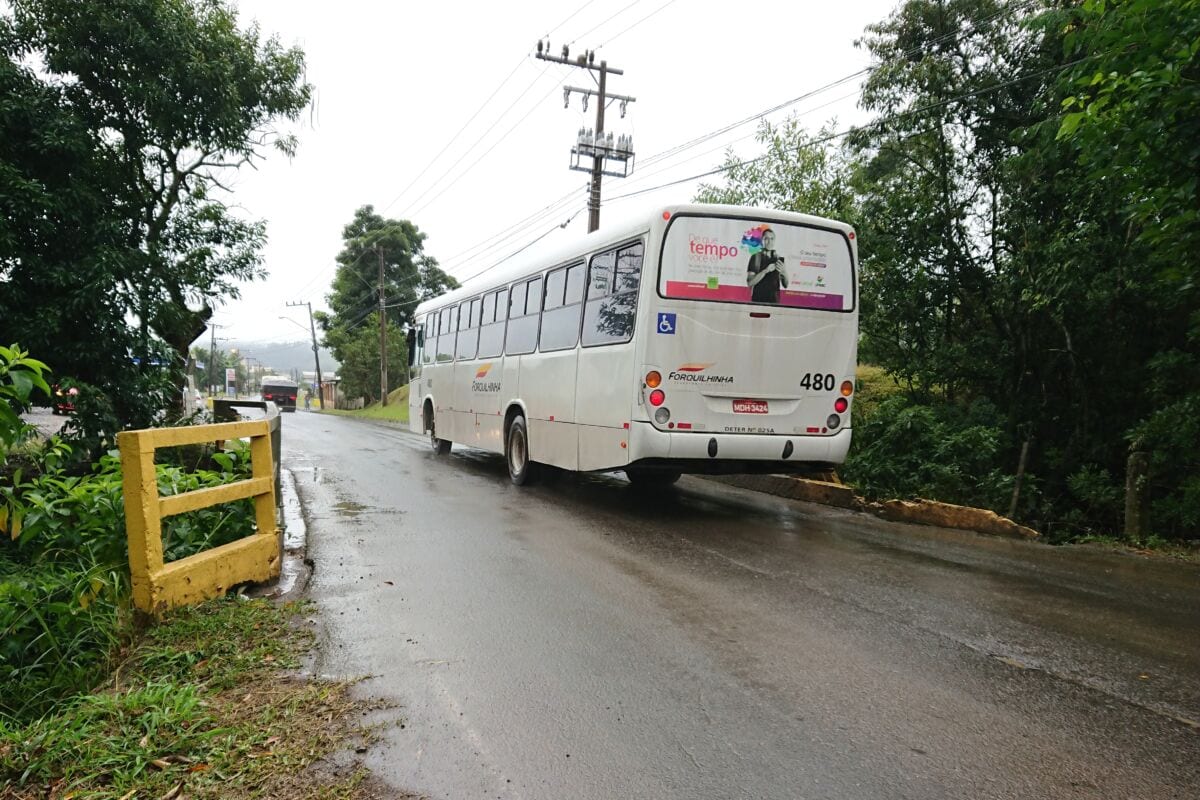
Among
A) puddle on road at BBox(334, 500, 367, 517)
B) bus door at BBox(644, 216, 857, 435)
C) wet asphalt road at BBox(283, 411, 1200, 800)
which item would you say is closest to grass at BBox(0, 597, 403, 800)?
wet asphalt road at BBox(283, 411, 1200, 800)

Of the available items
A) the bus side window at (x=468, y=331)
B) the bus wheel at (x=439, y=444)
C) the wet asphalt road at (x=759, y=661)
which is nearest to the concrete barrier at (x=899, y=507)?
the wet asphalt road at (x=759, y=661)

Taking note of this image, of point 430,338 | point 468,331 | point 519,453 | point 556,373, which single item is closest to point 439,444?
point 430,338

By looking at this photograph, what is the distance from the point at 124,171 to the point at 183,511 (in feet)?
26.7

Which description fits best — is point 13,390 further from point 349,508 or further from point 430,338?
point 430,338

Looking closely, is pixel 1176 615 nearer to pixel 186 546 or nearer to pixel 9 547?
pixel 186 546

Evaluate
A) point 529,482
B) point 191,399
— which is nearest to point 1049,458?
point 529,482

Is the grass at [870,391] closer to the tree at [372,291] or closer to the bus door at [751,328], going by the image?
the bus door at [751,328]

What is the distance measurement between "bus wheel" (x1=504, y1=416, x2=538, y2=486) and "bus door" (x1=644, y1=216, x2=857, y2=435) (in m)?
3.75

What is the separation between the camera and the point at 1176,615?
5176mm

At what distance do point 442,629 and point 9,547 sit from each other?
169 inches

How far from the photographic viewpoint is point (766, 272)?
8047 mm

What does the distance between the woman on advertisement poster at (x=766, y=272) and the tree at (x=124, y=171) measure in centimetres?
754

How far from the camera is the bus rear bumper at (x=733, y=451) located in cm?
779

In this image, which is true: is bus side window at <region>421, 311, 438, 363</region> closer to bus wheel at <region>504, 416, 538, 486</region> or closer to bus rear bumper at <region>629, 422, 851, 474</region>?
bus wheel at <region>504, 416, 538, 486</region>
